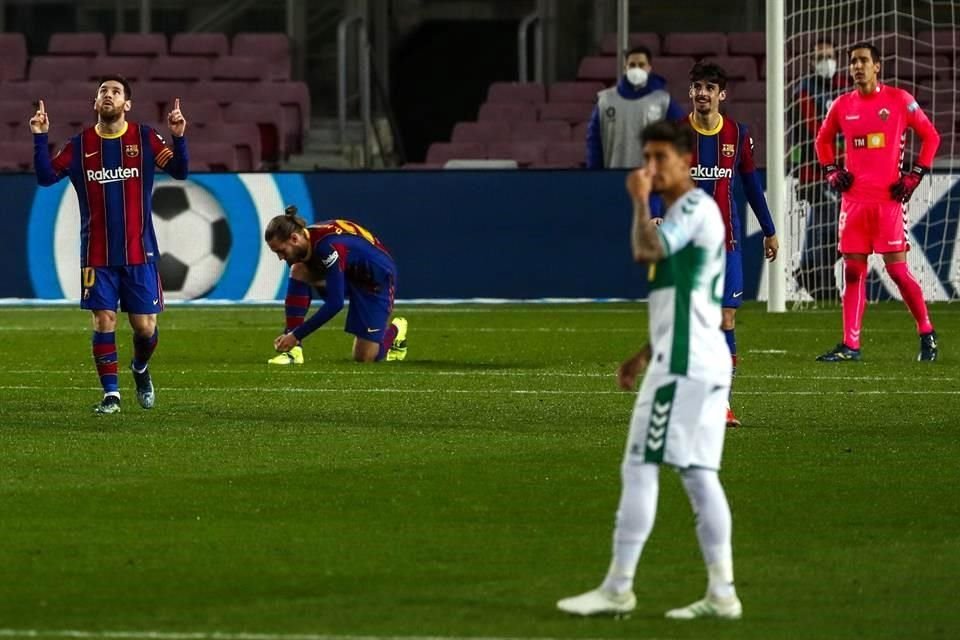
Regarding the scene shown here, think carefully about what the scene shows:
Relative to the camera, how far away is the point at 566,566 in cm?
709

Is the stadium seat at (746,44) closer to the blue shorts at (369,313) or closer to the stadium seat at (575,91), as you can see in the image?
the stadium seat at (575,91)

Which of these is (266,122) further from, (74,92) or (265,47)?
(74,92)

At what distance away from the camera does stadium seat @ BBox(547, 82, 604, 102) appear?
24.5 meters

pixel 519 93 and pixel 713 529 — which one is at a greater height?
pixel 519 93

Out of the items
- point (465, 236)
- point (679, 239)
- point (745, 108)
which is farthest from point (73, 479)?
point (745, 108)

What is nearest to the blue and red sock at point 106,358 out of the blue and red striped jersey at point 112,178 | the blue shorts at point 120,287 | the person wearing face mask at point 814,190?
the blue shorts at point 120,287

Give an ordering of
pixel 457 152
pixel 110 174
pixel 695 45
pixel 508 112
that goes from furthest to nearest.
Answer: pixel 695 45 < pixel 508 112 < pixel 457 152 < pixel 110 174

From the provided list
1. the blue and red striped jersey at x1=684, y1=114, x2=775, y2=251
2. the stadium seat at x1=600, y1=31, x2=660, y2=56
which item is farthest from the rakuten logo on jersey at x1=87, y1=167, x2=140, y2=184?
the stadium seat at x1=600, y1=31, x2=660, y2=56

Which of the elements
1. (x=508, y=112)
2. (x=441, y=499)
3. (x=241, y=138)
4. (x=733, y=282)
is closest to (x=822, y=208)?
(x=508, y=112)

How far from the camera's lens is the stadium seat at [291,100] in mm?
25031

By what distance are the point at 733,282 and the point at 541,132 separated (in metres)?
12.7

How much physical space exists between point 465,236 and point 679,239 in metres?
13.5

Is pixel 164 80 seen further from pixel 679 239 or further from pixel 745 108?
pixel 679 239

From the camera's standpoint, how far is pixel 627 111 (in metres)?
19.4
